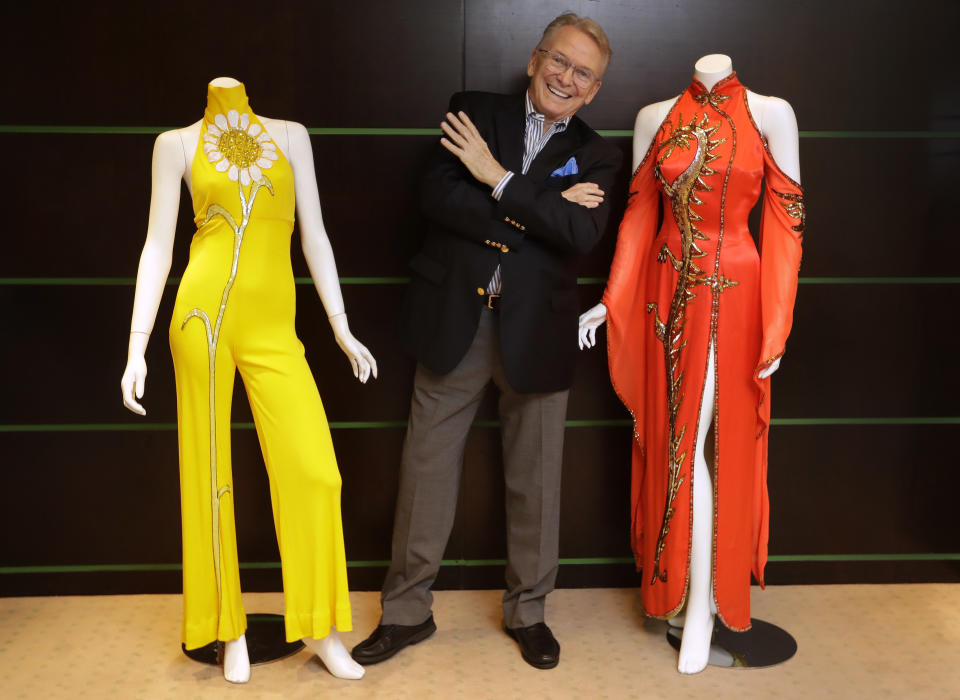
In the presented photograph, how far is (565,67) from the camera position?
7.47 feet

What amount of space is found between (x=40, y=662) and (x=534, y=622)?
136 centimetres

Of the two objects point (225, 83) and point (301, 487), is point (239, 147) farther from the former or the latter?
point (301, 487)

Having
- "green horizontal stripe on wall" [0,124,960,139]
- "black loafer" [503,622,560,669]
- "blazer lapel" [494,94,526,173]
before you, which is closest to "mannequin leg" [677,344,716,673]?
"black loafer" [503,622,560,669]

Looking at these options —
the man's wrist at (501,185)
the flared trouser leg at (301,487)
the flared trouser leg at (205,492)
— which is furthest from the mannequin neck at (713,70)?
the flared trouser leg at (205,492)

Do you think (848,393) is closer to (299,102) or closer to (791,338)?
(791,338)

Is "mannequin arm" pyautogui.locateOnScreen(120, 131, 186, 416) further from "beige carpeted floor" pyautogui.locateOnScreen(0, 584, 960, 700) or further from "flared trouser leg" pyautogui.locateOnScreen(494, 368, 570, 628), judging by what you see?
"flared trouser leg" pyautogui.locateOnScreen(494, 368, 570, 628)

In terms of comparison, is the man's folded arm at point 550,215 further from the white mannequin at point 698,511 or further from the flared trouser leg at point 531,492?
the flared trouser leg at point 531,492

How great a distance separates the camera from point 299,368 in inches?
89.7

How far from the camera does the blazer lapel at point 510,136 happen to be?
2.33 m

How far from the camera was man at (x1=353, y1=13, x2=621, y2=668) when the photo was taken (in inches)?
89.4

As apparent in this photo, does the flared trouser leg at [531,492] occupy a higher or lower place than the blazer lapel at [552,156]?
lower

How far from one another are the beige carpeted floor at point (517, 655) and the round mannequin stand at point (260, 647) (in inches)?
1.0

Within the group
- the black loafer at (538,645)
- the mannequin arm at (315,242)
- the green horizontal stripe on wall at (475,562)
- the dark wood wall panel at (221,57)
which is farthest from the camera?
the green horizontal stripe on wall at (475,562)

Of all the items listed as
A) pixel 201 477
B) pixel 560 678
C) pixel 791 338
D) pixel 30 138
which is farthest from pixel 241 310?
pixel 791 338
